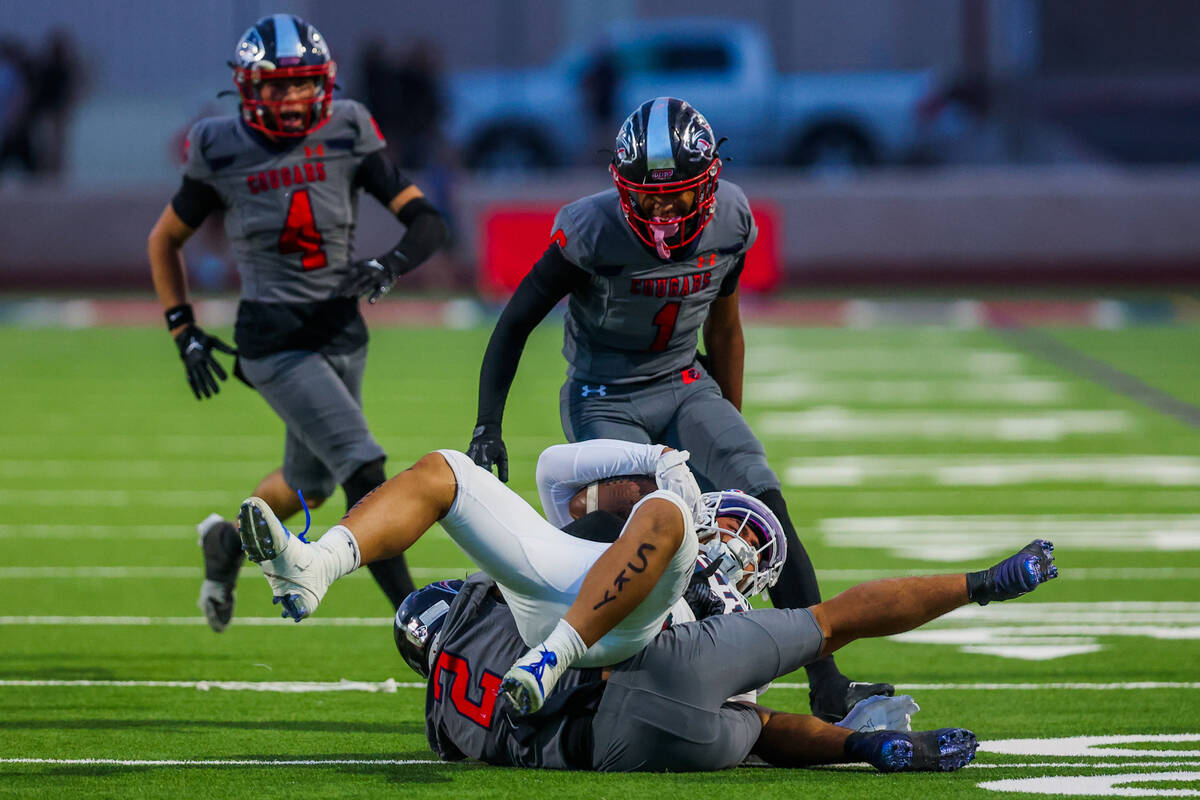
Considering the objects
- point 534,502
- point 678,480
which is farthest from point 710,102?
point 678,480

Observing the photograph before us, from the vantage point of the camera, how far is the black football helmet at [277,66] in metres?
6.88

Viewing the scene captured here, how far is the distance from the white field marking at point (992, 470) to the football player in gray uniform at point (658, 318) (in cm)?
456

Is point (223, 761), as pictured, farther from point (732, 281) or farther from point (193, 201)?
point (193, 201)

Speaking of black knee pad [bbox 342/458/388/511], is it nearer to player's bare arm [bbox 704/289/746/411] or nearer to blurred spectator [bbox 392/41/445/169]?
player's bare arm [bbox 704/289/746/411]

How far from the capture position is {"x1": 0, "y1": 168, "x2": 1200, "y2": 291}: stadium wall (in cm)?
2180

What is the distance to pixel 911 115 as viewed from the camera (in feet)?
75.8

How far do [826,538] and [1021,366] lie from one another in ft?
23.2

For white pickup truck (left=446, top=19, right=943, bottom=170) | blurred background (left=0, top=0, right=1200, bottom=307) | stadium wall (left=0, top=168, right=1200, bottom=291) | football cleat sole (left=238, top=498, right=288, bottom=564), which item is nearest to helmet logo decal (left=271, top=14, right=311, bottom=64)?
football cleat sole (left=238, top=498, right=288, bottom=564)

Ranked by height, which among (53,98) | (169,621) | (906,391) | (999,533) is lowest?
(906,391)

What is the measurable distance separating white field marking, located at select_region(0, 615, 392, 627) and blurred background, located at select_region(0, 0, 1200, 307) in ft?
43.5

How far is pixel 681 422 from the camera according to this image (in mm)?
6090

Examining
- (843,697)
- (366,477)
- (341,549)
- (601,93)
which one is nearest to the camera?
(341,549)

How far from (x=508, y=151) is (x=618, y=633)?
18.7 metres

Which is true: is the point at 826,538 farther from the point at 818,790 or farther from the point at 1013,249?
the point at 1013,249
